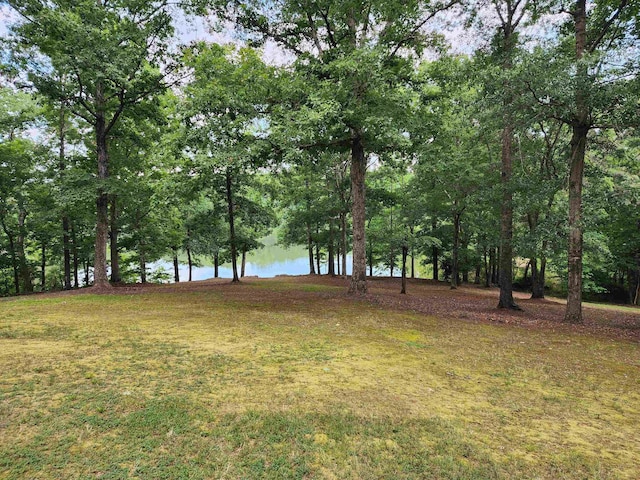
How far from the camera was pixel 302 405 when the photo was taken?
342 centimetres

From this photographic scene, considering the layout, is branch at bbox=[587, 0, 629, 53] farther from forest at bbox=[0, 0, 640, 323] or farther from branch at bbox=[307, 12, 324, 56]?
branch at bbox=[307, 12, 324, 56]

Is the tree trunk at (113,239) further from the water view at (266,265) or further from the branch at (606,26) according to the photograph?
the water view at (266,265)

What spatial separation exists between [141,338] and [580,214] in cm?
1064

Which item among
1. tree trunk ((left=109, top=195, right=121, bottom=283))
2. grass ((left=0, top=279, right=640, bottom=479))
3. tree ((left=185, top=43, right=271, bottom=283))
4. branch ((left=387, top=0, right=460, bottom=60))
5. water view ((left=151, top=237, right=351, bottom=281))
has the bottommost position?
water view ((left=151, top=237, right=351, bottom=281))

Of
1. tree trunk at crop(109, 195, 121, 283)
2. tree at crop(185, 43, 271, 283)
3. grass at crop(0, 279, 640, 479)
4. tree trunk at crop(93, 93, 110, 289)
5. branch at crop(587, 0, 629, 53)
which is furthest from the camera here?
tree trunk at crop(109, 195, 121, 283)

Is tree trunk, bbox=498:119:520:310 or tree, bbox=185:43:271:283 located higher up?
tree, bbox=185:43:271:283

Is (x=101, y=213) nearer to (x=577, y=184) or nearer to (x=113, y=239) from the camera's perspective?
(x=113, y=239)

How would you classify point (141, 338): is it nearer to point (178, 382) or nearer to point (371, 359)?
point (178, 382)

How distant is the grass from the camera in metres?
2.55

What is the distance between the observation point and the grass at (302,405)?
255cm

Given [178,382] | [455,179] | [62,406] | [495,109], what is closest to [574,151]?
[495,109]

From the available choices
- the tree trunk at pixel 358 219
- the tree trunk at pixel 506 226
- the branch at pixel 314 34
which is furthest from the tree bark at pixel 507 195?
the branch at pixel 314 34

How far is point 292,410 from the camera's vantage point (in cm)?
330

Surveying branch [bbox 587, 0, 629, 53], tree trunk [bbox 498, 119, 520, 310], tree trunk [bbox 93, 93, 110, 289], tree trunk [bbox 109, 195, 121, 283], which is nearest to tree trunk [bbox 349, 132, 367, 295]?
tree trunk [bbox 498, 119, 520, 310]
